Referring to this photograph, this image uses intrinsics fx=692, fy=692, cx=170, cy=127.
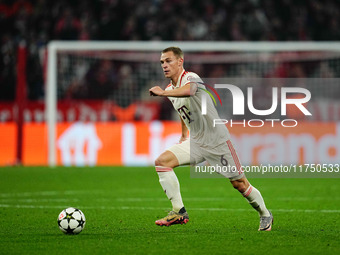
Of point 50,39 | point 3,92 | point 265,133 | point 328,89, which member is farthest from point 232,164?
point 50,39

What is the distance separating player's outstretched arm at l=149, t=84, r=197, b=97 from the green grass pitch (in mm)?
1542

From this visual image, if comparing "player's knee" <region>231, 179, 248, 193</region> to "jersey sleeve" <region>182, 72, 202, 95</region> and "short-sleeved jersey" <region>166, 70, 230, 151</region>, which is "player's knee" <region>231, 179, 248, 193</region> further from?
"jersey sleeve" <region>182, 72, 202, 95</region>

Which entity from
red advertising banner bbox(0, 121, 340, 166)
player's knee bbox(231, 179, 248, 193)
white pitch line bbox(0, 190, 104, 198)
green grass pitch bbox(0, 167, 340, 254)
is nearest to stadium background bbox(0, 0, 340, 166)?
red advertising banner bbox(0, 121, 340, 166)

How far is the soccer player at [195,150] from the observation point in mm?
7945

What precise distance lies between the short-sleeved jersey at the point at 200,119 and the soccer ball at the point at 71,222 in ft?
5.35

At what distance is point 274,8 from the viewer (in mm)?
24500

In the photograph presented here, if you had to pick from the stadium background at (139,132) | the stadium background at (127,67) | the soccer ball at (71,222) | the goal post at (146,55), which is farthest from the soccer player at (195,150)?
the goal post at (146,55)

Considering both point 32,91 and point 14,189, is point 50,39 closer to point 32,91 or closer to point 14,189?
point 32,91

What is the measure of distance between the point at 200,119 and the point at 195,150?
1.21 ft

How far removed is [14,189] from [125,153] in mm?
6163

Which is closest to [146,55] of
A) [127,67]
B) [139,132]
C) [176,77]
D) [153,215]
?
[127,67]

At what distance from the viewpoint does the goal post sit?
18.5 m

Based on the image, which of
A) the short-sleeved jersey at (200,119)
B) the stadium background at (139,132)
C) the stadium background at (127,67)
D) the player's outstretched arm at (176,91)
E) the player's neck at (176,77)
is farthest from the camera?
the stadium background at (127,67)

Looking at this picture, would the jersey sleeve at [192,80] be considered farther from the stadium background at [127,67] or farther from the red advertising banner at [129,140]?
the red advertising banner at [129,140]
